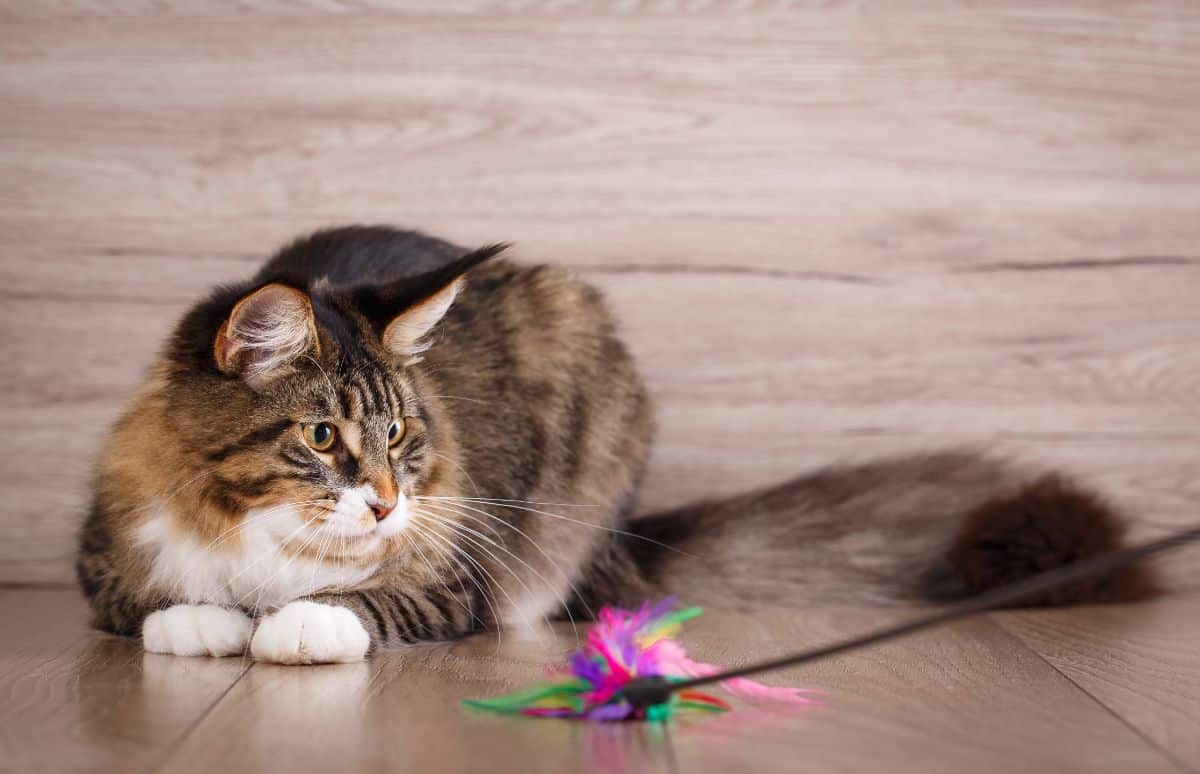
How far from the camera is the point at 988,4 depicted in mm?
2164

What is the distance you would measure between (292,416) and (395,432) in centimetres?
15

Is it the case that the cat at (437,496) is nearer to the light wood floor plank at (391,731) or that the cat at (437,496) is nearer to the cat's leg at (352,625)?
the cat's leg at (352,625)

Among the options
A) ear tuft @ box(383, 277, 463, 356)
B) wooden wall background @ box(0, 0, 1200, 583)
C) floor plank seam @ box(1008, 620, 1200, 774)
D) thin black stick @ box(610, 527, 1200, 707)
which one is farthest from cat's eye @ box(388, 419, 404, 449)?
floor plank seam @ box(1008, 620, 1200, 774)

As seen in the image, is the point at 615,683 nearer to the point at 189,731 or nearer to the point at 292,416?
the point at 189,731

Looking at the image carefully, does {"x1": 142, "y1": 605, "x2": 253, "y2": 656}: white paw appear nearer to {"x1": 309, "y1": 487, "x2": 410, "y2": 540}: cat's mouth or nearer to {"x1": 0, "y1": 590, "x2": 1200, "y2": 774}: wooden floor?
{"x1": 0, "y1": 590, "x2": 1200, "y2": 774}: wooden floor

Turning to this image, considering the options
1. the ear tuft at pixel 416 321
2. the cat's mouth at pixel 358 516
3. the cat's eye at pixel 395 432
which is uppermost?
the ear tuft at pixel 416 321

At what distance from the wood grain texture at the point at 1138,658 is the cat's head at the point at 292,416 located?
86 cm

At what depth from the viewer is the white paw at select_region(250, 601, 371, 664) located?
1.47 m

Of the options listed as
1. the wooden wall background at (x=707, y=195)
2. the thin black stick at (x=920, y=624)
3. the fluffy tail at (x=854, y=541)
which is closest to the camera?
the thin black stick at (x=920, y=624)

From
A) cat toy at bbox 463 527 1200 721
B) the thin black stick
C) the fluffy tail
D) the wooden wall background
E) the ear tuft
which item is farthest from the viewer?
the wooden wall background

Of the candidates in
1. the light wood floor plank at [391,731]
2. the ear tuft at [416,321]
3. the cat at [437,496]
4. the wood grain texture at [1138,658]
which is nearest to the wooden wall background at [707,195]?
the cat at [437,496]

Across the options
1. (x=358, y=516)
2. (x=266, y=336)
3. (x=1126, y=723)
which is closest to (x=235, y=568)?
(x=358, y=516)

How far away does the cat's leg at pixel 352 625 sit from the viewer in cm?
148

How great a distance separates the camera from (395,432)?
1584 mm
